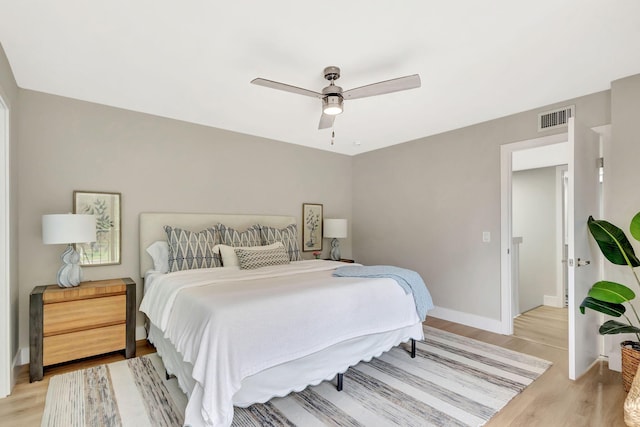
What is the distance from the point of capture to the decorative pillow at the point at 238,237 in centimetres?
378

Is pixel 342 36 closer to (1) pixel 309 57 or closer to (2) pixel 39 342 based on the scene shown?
(1) pixel 309 57

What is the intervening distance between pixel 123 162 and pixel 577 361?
15.3ft

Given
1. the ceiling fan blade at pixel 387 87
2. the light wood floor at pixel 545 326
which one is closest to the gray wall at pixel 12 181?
the ceiling fan blade at pixel 387 87

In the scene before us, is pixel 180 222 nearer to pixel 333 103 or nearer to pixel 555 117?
pixel 333 103

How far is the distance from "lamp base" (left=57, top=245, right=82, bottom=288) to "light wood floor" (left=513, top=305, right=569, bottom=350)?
183 inches

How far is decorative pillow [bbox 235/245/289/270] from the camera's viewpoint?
3363mm

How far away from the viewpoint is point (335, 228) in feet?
16.0

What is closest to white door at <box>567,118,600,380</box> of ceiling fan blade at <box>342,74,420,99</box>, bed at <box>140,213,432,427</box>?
bed at <box>140,213,432,427</box>

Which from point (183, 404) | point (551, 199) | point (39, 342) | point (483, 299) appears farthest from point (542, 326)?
point (39, 342)

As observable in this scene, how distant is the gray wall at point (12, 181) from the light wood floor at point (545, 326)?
195 inches

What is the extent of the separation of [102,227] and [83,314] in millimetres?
902

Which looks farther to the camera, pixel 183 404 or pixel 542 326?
pixel 542 326

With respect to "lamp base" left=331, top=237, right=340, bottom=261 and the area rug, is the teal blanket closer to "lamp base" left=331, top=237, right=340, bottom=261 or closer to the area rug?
the area rug

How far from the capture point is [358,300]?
252cm
